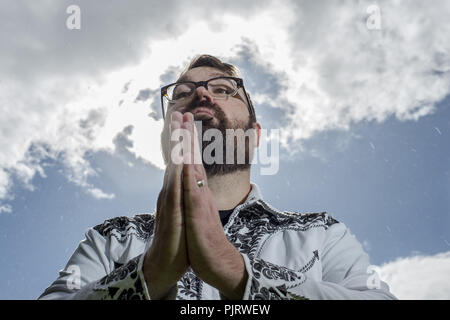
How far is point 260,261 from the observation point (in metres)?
1.30

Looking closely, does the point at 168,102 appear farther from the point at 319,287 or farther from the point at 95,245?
the point at 319,287

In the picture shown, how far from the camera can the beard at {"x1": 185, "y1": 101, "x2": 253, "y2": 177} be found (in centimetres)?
238

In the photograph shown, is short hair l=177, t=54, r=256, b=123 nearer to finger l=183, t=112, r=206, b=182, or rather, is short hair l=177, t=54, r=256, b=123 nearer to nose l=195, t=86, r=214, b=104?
nose l=195, t=86, r=214, b=104

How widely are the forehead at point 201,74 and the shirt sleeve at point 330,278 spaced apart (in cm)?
136

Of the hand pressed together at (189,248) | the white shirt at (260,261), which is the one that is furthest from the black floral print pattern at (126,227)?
the hand pressed together at (189,248)

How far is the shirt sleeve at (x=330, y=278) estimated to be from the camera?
47.6 inches

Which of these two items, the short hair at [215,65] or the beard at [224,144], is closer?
the beard at [224,144]

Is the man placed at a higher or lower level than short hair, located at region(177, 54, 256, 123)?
lower

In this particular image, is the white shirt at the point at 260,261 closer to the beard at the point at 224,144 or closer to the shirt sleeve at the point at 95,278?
the shirt sleeve at the point at 95,278


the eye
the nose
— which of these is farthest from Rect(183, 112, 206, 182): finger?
the eye

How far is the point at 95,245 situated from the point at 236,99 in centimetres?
133

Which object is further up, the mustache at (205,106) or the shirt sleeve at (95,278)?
the mustache at (205,106)

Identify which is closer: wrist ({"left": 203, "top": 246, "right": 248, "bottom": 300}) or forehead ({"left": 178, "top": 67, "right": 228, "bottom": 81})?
wrist ({"left": 203, "top": 246, "right": 248, "bottom": 300})

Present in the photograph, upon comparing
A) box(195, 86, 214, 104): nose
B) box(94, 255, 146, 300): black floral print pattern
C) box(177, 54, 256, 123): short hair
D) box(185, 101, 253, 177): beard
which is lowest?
box(94, 255, 146, 300): black floral print pattern
